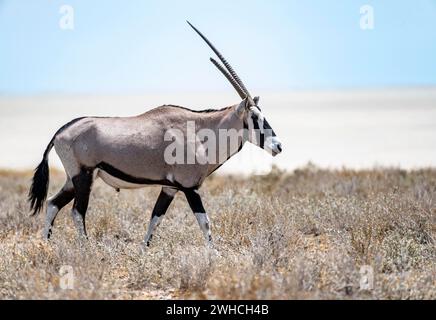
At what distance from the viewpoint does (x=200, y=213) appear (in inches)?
333

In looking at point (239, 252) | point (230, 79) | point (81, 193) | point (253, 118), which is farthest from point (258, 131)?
point (81, 193)

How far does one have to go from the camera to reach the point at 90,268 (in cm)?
699

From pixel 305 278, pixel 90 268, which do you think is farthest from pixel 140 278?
pixel 305 278

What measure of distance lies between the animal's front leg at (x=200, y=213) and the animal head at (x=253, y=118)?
1.12 m

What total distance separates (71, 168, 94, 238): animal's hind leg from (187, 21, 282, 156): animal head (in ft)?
7.17

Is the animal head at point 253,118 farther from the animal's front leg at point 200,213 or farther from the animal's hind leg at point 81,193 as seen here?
the animal's hind leg at point 81,193

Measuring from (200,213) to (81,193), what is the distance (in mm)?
1641

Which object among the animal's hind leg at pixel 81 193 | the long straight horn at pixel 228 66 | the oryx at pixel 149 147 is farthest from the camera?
the long straight horn at pixel 228 66

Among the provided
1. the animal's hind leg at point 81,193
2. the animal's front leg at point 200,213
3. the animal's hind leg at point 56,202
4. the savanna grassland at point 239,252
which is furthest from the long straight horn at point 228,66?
the animal's hind leg at point 56,202

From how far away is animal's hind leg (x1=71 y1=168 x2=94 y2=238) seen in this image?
8695 mm

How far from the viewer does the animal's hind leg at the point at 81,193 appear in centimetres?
870

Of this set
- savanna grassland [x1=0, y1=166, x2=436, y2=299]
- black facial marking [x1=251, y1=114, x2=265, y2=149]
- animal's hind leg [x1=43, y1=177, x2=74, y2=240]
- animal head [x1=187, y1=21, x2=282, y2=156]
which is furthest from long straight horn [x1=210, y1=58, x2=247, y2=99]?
animal's hind leg [x1=43, y1=177, x2=74, y2=240]
